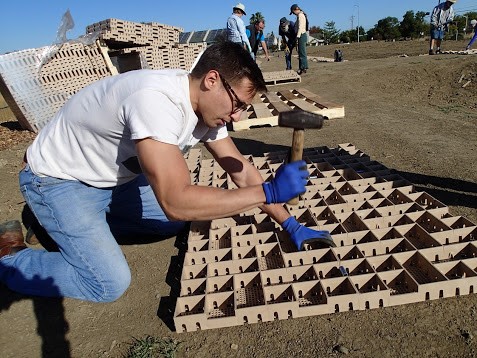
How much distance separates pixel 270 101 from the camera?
775 centimetres

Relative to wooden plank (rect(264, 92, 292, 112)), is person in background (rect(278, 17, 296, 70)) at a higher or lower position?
higher

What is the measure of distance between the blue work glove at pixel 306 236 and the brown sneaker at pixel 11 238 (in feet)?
7.70

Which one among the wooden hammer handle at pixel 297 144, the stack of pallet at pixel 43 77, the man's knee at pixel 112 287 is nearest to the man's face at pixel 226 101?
the wooden hammer handle at pixel 297 144

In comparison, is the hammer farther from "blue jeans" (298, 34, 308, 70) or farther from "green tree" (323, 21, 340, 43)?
"green tree" (323, 21, 340, 43)

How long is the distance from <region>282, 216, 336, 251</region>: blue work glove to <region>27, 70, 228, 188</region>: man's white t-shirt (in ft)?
3.13

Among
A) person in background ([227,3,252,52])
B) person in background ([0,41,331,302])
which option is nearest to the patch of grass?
person in background ([0,41,331,302])

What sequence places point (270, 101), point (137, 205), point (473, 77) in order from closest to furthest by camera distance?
point (137, 205), point (270, 101), point (473, 77)

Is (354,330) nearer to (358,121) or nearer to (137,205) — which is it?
(137,205)

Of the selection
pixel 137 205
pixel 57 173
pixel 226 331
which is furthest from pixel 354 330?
pixel 57 173

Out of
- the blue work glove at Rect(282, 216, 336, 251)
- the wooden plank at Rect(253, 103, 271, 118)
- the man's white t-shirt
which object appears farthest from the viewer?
the wooden plank at Rect(253, 103, 271, 118)

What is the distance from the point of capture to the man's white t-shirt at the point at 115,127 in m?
2.13

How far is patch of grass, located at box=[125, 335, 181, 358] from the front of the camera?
7.41ft

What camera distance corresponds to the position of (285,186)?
2.23 meters

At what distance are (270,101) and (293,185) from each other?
5.76 m
